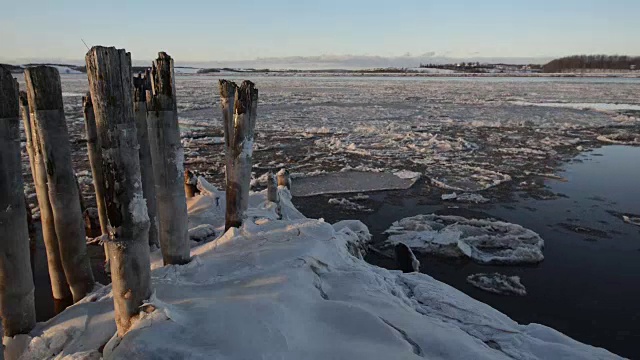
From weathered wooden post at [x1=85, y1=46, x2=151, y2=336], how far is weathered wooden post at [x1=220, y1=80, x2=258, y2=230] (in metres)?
3.15

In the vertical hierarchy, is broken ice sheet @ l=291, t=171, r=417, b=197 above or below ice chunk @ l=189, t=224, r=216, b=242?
below

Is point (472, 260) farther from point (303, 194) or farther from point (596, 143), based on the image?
point (596, 143)

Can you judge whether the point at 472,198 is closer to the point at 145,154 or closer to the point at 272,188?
the point at 272,188

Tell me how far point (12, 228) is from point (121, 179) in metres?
1.53

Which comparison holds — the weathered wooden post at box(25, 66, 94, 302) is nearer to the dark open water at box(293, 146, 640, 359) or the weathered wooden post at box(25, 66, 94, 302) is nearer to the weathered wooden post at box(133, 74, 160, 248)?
the weathered wooden post at box(133, 74, 160, 248)

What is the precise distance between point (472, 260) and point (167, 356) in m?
6.04

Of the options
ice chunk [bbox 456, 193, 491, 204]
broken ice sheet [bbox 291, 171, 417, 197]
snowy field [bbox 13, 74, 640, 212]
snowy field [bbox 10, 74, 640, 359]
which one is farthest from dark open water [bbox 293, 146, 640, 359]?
snowy field [bbox 13, 74, 640, 212]

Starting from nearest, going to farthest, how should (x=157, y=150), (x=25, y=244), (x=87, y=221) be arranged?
Answer: (x=25, y=244)
(x=157, y=150)
(x=87, y=221)

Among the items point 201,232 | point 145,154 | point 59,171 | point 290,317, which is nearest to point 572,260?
point 290,317

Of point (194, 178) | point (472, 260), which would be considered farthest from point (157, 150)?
point (472, 260)

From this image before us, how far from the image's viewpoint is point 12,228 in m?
4.59

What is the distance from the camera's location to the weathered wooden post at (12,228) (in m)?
4.41

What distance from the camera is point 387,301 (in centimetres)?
508

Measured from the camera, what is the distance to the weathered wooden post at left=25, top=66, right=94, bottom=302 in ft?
16.5
